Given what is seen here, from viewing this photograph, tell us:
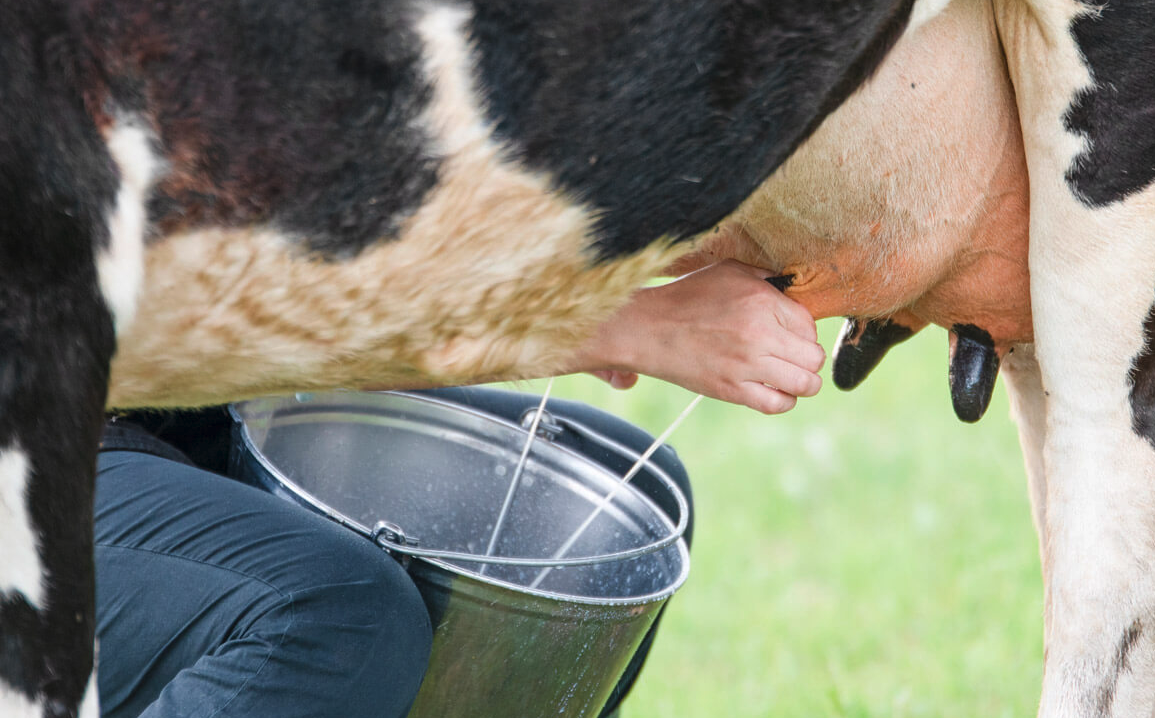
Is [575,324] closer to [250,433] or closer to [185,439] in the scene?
[250,433]

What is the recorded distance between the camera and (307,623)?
130 centimetres

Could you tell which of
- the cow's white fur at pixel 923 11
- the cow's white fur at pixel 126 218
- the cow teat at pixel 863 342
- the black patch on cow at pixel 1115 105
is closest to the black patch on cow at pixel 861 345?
the cow teat at pixel 863 342

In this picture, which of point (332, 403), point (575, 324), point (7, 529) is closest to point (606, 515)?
point (332, 403)

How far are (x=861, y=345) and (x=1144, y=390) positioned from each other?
1.33ft

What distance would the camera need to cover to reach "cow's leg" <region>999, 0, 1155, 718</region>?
1291 mm

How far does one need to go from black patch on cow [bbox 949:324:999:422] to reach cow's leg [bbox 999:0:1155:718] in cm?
16

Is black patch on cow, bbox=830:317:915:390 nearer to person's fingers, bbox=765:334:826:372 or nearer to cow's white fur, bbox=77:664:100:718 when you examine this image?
person's fingers, bbox=765:334:826:372

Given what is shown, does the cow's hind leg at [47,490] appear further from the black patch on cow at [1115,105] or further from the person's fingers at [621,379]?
the black patch on cow at [1115,105]

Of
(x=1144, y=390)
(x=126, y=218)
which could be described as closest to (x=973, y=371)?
(x=1144, y=390)

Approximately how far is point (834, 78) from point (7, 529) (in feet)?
2.57

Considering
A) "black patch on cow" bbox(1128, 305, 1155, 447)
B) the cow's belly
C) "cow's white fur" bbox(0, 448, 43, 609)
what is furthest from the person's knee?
"black patch on cow" bbox(1128, 305, 1155, 447)

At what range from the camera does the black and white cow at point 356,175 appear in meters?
0.91

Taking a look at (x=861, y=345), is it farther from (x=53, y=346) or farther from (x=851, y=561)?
(x=851, y=561)

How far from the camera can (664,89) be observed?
3.51 ft
